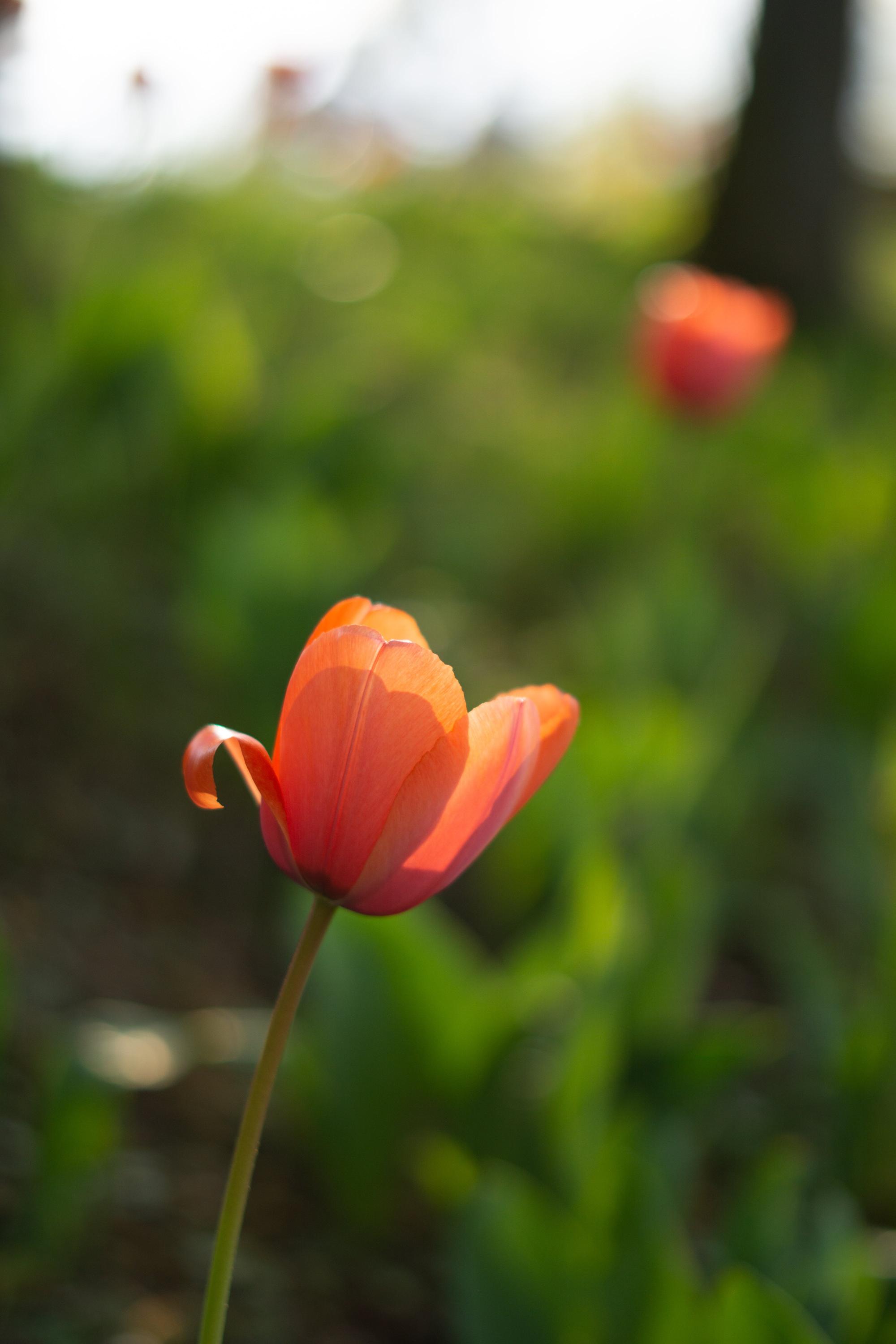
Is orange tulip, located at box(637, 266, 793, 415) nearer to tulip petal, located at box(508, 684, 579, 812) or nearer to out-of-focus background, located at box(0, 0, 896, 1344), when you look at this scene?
out-of-focus background, located at box(0, 0, 896, 1344)

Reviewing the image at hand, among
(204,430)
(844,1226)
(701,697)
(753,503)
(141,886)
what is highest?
(753,503)

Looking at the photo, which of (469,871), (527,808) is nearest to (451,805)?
(527,808)

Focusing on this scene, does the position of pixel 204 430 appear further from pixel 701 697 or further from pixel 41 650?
pixel 701 697

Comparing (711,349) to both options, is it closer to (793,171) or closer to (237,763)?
(237,763)

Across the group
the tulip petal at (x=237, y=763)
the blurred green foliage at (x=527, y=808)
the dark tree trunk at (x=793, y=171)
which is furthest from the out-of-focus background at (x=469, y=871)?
the dark tree trunk at (x=793, y=171)

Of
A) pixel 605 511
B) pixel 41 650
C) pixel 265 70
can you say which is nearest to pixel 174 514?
pixel 41 650

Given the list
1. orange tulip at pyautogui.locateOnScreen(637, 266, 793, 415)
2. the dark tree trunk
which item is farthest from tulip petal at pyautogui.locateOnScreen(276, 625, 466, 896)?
the dark tree trunk
